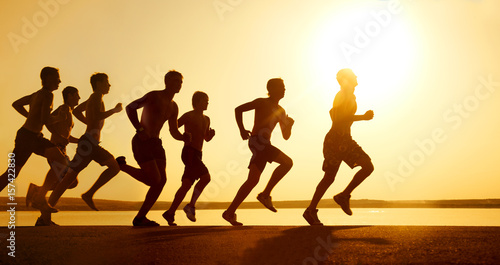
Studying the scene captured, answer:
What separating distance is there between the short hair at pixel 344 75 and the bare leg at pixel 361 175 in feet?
4.75

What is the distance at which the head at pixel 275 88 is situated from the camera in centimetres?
943

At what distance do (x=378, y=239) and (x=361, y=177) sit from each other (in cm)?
284

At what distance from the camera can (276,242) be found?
600 centimetres

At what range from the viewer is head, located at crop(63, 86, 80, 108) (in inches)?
380

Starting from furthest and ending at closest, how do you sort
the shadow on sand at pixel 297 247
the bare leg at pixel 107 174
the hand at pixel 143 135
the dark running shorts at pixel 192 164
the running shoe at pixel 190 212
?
1. the dark running shorts at pixel 192 164
2. the running shoe at pixel 190 212
3. the bare leg at pixel 107 174
4. the hand at pixel 143 135
5. the shadow on sand at pixel 297 247


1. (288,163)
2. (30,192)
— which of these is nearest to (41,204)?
(30,192)

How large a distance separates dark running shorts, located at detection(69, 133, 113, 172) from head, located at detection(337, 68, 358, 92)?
13.4 feet

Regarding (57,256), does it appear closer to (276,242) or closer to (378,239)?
(276,242)

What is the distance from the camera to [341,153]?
897 centimetres

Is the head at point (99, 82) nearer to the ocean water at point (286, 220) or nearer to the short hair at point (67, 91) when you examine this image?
the short hair at point (67, 91)

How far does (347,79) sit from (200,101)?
2.75 m

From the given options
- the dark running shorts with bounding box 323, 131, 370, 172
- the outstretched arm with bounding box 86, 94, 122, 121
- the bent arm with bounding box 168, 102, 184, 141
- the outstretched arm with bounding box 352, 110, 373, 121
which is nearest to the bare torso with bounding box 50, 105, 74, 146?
the outstretched arm with bounding box 86, 94, 122, 121

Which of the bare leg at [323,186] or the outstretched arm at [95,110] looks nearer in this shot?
the outstretched arm at [95,110]

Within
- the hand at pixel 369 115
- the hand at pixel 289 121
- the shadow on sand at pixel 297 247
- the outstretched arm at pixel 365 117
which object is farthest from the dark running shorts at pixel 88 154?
the hand at pixel 369 115
